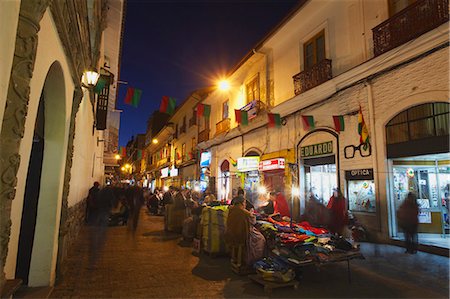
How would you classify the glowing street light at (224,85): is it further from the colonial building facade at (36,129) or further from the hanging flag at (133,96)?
the colonial building facade at (36,129)

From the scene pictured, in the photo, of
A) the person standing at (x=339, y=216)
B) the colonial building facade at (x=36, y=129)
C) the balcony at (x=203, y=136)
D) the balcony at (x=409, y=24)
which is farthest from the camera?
the balcony at (x=203, y=136)

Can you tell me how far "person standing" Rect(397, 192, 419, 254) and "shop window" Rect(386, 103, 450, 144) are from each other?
5.55ft

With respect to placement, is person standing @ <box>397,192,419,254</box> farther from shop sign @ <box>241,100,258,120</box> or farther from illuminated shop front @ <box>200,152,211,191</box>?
illuminated shop front @ <box>200,152,211,191</box>

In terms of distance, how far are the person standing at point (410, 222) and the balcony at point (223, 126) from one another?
11992 millimetres

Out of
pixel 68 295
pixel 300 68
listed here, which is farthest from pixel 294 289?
pixel 300 68

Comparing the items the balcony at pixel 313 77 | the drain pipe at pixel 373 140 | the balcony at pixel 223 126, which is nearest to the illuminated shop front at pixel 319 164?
the drain pipe at pixel 373 140

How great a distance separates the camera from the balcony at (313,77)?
412 inches

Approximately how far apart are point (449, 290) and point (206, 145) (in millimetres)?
18050

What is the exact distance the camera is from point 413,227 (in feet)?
23.9

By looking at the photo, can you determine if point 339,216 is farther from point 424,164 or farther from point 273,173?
point 273,173

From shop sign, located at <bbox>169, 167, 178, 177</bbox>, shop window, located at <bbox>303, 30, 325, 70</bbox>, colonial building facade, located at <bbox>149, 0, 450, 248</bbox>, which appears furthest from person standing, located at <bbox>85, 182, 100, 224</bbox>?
shop sign, located at <bbox>169, 167, 178, 177</bbox>

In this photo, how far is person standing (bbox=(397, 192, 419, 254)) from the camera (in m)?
7.29

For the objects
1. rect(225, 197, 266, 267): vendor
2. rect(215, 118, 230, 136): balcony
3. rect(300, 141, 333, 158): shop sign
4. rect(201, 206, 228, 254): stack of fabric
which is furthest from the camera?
rect(215, 118, 230, 136): balcony

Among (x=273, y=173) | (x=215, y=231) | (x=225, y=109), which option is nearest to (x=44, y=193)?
(x=215, y=231)
